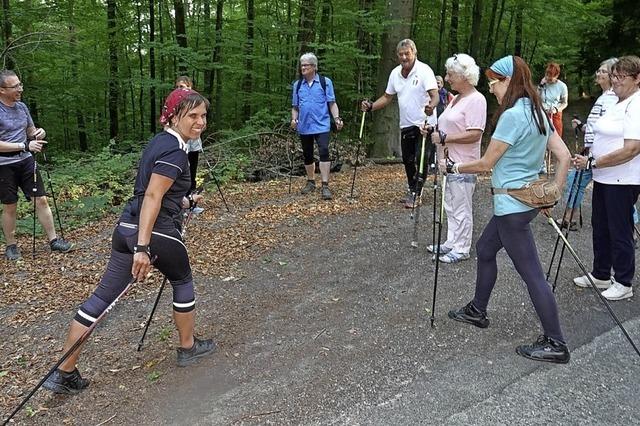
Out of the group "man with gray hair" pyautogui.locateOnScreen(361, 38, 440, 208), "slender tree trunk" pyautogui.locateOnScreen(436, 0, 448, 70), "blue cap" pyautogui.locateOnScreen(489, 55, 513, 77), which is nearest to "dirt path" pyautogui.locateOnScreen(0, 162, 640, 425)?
"man with gray hair" pyautogui.locateOnScreen(361, 38, 440, 208)

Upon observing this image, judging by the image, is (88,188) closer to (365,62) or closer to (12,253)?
(12,253)

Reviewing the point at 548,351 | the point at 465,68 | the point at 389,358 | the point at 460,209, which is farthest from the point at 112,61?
the point at 548,351

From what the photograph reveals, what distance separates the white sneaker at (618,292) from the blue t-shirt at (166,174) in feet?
11.9

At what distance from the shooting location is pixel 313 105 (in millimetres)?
7254

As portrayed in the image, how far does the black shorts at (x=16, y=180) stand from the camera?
5.66 m

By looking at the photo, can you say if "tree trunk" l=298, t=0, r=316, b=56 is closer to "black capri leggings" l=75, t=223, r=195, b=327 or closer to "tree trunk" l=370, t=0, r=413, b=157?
"tree trunk" l=370, t=0, r=413, b=157

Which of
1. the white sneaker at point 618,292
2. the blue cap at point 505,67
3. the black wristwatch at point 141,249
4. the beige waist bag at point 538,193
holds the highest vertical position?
the blue cap at point 505,67

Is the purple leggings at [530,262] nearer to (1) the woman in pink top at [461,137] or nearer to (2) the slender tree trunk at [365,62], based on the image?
(1) the woman in pink top at [461,137]

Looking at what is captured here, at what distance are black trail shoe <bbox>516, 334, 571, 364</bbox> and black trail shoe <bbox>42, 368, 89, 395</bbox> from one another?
9.85ft

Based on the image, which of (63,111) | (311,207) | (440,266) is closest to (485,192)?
(311,207)

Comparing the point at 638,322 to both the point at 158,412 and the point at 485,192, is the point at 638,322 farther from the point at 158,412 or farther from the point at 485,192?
the point at 485,192

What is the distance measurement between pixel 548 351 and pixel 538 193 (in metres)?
1.07

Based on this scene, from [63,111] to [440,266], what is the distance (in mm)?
16310

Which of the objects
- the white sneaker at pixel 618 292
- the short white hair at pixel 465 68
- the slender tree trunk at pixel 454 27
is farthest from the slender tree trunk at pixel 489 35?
the white sneaker at pixel 618 292
